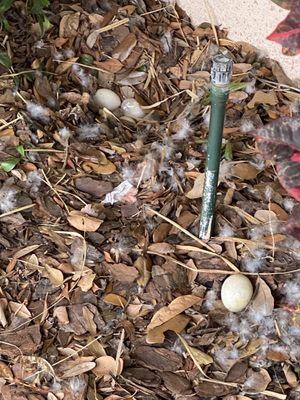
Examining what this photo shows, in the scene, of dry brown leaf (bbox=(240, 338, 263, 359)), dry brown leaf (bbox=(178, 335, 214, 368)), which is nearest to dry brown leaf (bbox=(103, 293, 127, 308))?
dry brown leaf (bbox=(178, 335, 214, 368))

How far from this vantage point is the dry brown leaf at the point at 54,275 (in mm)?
1770

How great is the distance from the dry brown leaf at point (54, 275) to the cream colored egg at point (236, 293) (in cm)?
37

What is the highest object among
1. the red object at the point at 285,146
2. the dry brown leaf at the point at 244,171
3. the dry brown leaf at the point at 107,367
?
the red object at the point at 285,146

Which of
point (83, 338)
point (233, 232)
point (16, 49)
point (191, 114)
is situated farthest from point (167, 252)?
point (16, 49)

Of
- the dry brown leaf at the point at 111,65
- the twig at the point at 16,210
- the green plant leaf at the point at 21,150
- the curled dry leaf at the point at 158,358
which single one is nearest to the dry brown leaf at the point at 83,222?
the twig at the point at 16,210

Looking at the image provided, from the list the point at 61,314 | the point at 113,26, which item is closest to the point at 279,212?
the point at 61,314

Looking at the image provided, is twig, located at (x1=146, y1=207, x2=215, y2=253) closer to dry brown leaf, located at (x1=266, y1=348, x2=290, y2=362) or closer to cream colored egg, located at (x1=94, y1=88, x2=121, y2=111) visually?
dry brown leaf, located at (x1=266, y1=348, x2=290, y2=362)

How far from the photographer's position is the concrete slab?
2145 mm

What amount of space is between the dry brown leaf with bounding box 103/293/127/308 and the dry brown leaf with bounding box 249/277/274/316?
0.93ft

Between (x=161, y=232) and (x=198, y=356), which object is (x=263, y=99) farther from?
(x=198, y=356)

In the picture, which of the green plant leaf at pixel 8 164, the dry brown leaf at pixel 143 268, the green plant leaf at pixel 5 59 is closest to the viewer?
the dry brown leaf at pixel 143 268

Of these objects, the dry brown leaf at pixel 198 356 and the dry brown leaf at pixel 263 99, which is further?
the dry brown leaf at pixel 263 99

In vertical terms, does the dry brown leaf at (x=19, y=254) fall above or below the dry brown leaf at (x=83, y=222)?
below

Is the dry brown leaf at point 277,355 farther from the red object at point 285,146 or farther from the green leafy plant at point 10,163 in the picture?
the green leafy plant at point 10,163
